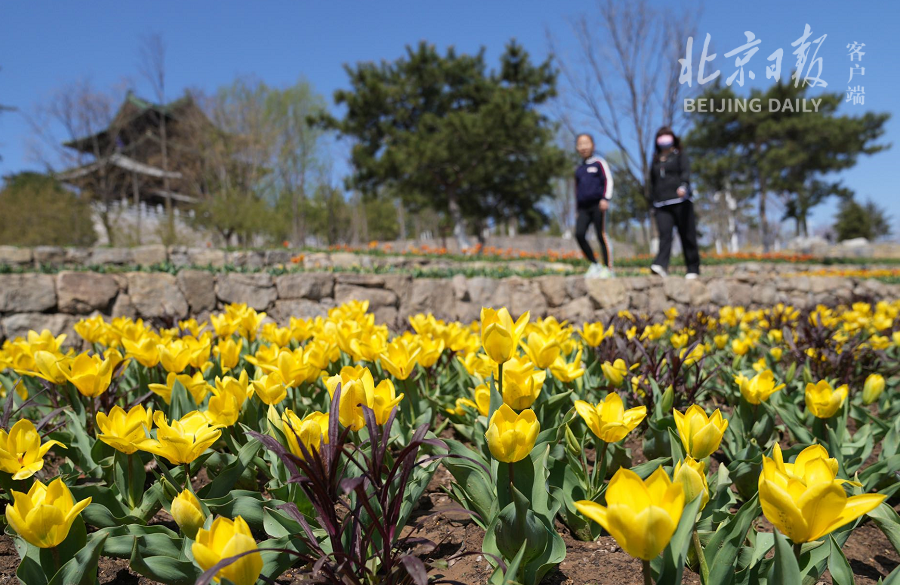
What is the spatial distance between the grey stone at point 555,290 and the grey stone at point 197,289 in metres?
3.67

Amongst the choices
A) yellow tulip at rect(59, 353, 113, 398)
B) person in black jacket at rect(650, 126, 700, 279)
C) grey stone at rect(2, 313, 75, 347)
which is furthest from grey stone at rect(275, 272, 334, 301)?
person in black jacket at rect(650, 126, 700, 279)

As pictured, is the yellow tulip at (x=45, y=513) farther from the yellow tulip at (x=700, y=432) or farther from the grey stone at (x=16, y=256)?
the grey stone at (x=16, y=256)

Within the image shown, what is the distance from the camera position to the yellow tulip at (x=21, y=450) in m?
1.06

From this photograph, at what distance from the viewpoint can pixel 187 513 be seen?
936 millimetres

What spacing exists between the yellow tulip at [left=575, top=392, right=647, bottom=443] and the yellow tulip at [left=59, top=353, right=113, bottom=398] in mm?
1234

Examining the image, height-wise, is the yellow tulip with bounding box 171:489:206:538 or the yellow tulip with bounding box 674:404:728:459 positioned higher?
the yellow tulip with bounding box 674:404:728:459

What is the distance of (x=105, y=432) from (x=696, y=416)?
4.06 ft

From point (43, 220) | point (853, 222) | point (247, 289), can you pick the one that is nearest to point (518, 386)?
point (247, 289)

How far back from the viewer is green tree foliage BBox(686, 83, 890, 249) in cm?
2627

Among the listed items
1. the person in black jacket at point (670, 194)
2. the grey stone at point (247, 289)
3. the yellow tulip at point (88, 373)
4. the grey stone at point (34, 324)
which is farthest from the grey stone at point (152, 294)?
the person in black jacket at point (670, 194)

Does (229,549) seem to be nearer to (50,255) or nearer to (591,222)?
(591,222)

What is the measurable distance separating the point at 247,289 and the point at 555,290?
137 inches

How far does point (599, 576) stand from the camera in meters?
1.15

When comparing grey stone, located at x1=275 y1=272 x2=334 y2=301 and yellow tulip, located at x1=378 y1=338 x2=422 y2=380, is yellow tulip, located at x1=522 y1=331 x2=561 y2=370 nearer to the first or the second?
yellow tulip, located at x1=378 y1=338 x2=422 y2=380
